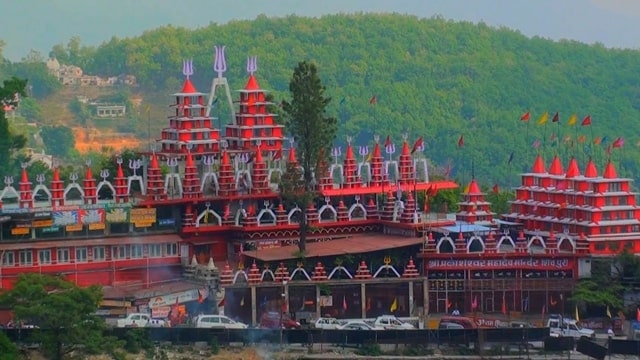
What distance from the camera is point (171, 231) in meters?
63.8

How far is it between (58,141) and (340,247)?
203 ft

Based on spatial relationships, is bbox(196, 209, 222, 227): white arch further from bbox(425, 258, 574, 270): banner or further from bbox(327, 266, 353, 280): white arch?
bbox(425, 258, 574, 270): banner

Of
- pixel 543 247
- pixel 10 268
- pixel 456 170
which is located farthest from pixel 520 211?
pixel 456 170

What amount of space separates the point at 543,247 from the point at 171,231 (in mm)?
10613

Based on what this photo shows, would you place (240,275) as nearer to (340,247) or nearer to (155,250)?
(155,250)

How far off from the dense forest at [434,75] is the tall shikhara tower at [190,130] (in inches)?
1771

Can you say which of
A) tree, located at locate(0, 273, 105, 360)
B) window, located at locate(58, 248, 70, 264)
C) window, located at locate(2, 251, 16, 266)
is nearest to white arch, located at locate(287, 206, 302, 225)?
window, located at locate(58, 248, 70, 264)

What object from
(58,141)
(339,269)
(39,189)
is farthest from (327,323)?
(58,141)

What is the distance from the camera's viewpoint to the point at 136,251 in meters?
62.6

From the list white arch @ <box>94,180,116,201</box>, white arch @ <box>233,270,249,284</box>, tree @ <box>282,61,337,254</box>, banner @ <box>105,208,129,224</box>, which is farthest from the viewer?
tree @ <box>282,61,337,254</box>

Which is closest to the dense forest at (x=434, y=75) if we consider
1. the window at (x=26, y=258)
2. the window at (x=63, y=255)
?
the window at (x=63, y=255)

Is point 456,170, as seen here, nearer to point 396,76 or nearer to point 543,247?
point 396,76

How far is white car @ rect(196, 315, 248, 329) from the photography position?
2303 inches

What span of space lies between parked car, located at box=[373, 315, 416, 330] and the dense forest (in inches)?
2011
